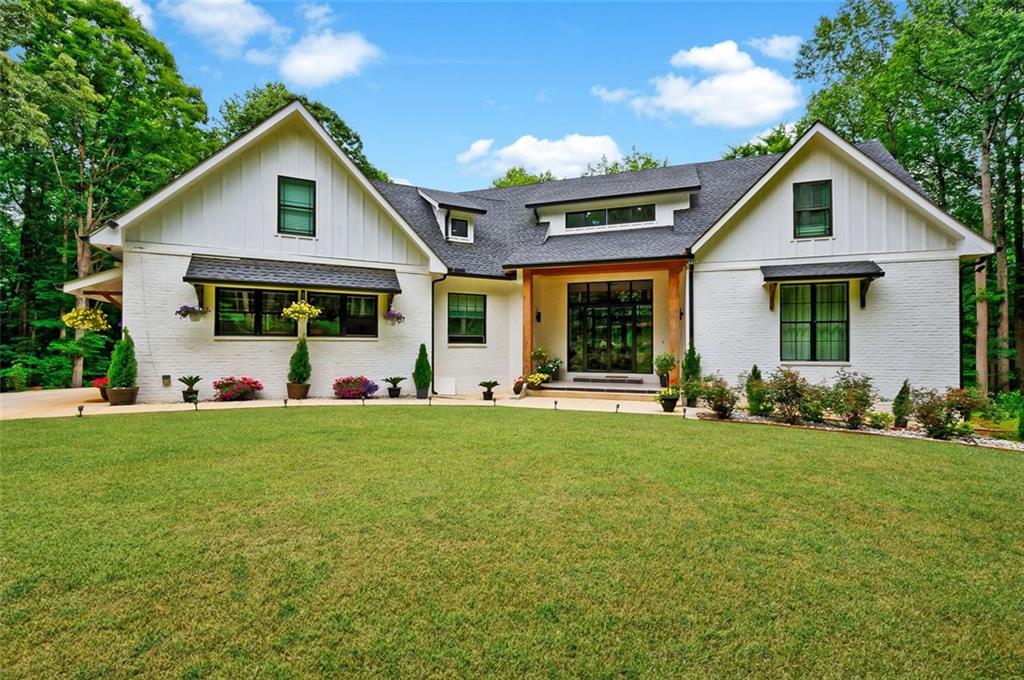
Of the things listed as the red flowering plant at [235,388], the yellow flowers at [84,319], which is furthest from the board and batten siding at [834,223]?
the yellow flowers at [84,319]

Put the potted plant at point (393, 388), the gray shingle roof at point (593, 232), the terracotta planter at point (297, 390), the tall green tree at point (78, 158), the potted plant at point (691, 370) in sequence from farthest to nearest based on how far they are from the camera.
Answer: the tall green tree at point (78, 158)
the gray shingle roof at point (593, 232)
the potted plant at point (393, 388)
the terracotta planter at point (297, 390)
the potted plant at point (691, 370)

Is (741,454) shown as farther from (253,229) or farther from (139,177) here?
(139,177)

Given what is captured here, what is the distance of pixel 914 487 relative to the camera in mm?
5168

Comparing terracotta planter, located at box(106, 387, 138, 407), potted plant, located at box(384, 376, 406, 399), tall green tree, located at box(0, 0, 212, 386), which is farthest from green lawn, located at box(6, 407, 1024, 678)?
tall green tree, located at box(0, 0, 212, 386)

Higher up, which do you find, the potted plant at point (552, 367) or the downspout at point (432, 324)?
the downspout at point (432, 324)

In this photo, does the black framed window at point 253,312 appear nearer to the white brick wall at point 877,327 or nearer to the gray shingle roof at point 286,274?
the gray shingle roof at point 286,274

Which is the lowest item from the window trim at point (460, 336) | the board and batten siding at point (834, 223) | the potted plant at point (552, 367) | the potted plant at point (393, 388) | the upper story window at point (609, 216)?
the potted plant at point (393, 388)

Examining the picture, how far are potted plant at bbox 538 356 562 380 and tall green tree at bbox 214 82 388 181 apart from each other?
50.2ft

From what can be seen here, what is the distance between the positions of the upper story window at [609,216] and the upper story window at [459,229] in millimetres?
3422

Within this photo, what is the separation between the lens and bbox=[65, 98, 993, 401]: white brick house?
11.5 m

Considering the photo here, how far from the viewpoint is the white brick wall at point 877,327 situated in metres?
11.3

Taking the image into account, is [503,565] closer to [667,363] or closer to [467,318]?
[667,363]

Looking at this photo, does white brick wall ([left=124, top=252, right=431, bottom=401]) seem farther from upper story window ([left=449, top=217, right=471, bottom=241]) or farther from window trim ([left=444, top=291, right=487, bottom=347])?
upper story window ([left=449, top=217, right=471, bottom=241])

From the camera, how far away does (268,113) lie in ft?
79.7
